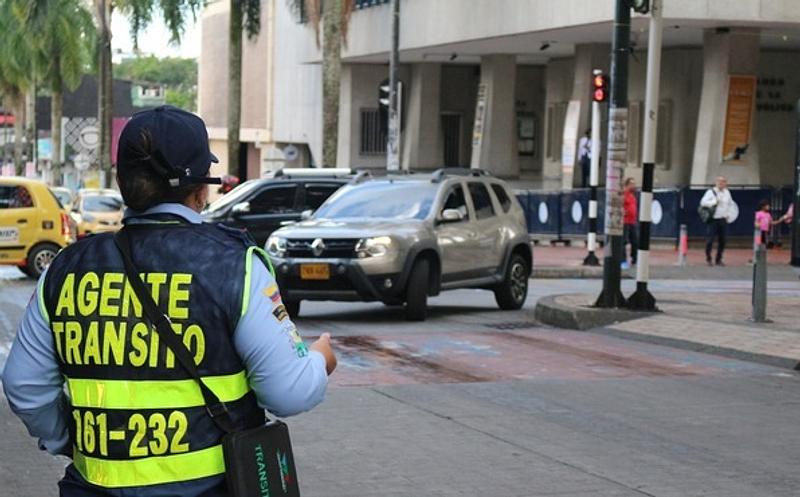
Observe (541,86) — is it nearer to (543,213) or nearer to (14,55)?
(543,213)

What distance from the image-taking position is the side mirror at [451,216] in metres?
18.7

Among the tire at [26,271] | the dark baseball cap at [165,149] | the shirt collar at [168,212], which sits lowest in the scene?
the tire at [26,271]

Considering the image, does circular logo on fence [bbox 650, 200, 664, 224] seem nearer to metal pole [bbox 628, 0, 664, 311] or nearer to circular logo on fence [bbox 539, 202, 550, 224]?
circular logo on fence [bbox 539, 202, 550, 224]

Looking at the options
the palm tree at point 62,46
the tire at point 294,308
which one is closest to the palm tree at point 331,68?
the tire at point 294,308

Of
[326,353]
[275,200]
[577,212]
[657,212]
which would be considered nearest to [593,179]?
[275,200]

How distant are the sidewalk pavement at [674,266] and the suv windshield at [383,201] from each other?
9.35 metres

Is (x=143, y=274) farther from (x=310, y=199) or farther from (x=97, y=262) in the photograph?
(x=310, y=199)

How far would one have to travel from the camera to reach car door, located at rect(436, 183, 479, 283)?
18656 millimetres

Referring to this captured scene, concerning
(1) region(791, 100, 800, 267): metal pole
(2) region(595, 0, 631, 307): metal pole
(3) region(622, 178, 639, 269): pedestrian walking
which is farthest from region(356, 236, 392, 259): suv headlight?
(3) region(622, 178, 639, 269): pedestrian walking

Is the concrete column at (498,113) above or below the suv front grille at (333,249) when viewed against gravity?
above

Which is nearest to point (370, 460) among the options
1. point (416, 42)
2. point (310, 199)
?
point (310, 199)

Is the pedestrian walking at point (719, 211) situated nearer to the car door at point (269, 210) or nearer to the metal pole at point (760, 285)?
the car door at point (269, 210)

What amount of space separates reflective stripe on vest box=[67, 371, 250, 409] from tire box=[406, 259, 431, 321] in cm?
1410

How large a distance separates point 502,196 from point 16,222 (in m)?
9.20
